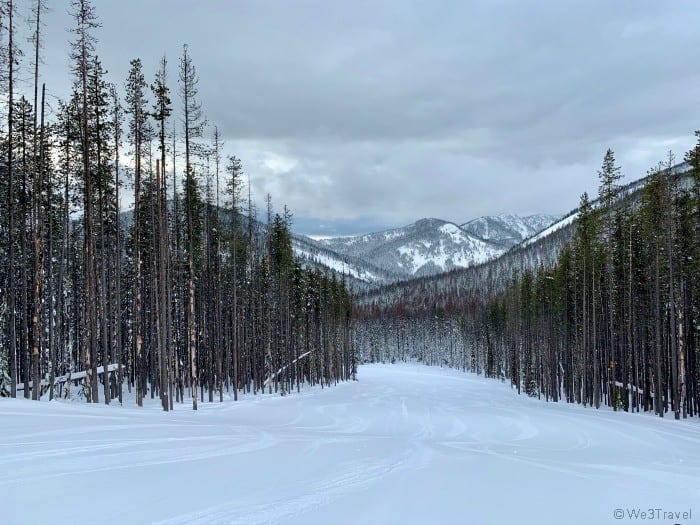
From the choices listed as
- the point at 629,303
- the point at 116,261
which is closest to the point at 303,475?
the point at 116,261

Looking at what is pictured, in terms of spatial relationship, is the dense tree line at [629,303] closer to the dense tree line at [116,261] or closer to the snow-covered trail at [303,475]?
the snow-covered trail at [303,475]

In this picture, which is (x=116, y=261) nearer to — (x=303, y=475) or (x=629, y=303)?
(x=303, y=475)

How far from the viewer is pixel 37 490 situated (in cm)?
610

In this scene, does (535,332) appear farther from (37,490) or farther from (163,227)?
(37,490)

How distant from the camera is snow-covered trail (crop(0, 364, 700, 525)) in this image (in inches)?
236

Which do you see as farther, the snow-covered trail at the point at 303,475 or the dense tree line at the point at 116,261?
the dense tree line at the point at 116,261

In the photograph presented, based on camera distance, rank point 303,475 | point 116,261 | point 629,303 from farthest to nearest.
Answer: point 629,303, point 116,261, point 303,475

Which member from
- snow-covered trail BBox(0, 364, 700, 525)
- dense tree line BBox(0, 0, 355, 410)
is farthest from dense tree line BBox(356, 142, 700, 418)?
dense tree line BBox(0, 0, 355, 410)

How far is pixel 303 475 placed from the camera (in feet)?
A: 27.2

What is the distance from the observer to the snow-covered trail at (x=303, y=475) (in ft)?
19.7

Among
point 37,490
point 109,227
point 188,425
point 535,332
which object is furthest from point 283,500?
point 535,332

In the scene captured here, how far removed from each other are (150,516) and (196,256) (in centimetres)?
3346

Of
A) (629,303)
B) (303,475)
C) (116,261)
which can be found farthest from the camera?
(629,303)

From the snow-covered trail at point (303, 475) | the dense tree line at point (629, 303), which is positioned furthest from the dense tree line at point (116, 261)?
the dense tree line at point (629, 303)
